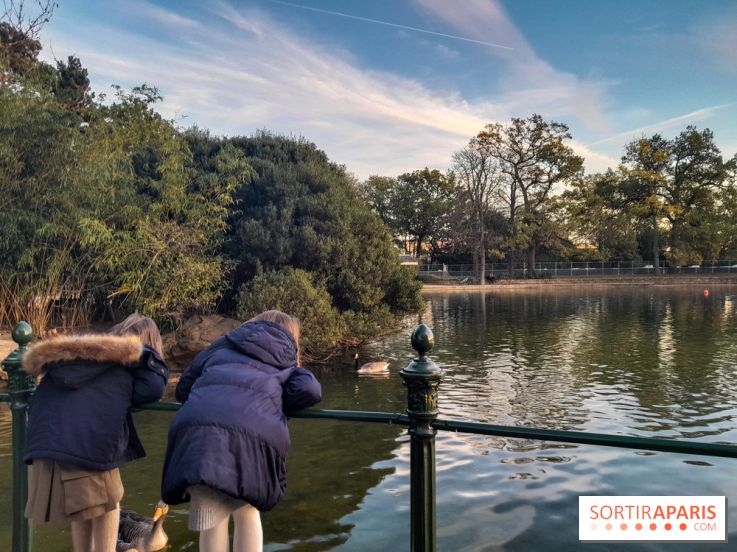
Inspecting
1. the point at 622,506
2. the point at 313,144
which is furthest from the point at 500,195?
the point at 622,506

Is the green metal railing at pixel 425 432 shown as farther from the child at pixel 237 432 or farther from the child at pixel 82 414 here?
the child at pixel 82 414

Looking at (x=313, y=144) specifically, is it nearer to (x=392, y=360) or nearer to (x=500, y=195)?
(x=392, y=360)

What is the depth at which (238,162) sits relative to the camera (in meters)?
13.9

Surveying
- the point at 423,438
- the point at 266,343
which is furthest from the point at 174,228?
the point at 423,438

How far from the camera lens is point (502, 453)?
7.61m

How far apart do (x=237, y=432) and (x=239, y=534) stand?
0.62 meters

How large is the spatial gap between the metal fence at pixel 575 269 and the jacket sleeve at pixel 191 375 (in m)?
47.6

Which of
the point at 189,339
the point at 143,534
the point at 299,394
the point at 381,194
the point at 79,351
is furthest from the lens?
the point at 381,194

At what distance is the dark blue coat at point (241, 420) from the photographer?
2.34 metres

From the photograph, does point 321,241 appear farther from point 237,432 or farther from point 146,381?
point 237,432

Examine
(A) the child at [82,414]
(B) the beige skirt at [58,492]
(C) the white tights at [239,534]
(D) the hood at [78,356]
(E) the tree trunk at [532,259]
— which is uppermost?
(E) the tree trunk at [532,259]

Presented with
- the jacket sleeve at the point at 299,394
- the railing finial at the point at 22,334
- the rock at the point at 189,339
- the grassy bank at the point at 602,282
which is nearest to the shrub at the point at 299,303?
the rock at the point at 189,339

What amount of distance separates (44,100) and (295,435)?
8.52m

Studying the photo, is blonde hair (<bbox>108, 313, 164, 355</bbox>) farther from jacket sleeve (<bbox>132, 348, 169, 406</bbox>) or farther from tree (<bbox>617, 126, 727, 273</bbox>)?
tree (<bbox>617, 126, 727, 273</bbox>)
